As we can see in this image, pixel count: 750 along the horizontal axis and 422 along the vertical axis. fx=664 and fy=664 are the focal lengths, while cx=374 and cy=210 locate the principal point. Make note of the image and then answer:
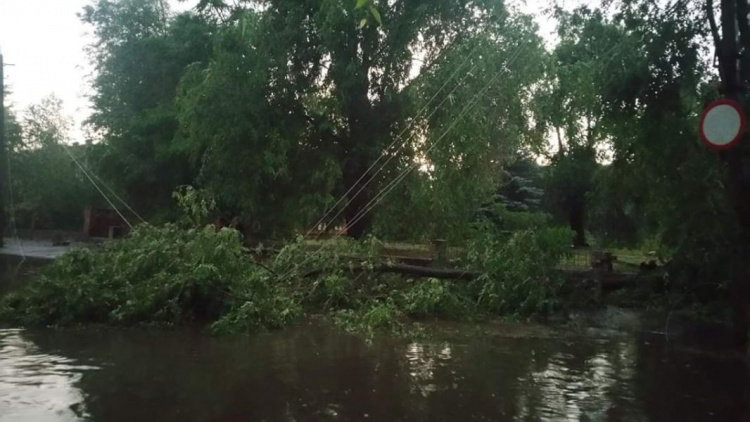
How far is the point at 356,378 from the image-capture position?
711 centimetres

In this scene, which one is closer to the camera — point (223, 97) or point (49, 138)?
point (223, 97)

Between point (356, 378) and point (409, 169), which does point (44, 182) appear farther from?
point (356, 378)

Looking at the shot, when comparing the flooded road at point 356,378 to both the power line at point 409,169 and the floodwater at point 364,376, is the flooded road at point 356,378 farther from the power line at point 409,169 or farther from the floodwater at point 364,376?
the power line at point 409,169

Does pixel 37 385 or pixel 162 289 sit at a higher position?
pixel 162 289

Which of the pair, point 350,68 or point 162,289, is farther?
point 350,68

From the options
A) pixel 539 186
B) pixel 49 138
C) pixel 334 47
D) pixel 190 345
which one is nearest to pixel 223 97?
pixel 334 47

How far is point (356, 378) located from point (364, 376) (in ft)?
0.41

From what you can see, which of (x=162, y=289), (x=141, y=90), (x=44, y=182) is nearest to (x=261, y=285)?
(x=162, y=289)

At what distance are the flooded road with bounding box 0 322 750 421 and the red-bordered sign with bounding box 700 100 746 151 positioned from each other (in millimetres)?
2709

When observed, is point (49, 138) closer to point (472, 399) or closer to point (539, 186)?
point (539, 186)

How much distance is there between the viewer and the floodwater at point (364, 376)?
19.3ft

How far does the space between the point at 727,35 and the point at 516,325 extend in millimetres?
5302

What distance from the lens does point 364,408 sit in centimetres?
597

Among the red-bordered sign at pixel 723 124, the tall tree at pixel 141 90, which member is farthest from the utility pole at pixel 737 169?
the tall tree at pixel 141 90
